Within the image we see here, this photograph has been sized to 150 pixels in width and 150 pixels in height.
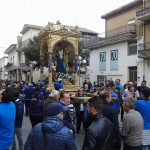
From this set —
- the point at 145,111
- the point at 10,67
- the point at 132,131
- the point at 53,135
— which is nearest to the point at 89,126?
the point at 132,131

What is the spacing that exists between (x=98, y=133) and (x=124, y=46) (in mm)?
22449

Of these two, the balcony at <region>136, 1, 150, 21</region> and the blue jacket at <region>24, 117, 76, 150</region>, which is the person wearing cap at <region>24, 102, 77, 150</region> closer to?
the blue jacket at <region>24, 117, 76, 150</region>

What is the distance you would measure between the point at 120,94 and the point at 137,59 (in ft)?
42.6

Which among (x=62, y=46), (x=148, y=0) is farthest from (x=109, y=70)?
(x=62, y=46)

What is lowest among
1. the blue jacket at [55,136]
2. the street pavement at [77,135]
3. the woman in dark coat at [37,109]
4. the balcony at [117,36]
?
the street pavement at [77,135]

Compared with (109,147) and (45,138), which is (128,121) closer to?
(109,147)

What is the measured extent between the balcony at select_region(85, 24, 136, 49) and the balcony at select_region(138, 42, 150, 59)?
1.49 meters

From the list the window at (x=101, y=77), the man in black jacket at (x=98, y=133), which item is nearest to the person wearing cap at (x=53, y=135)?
the man in black jacket at (x=98, y=133)

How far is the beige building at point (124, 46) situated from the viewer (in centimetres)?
2334

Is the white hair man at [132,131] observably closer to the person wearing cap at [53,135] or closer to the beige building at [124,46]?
the person wearing cap at [53,135]

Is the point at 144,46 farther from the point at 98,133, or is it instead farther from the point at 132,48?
the point at 98,133

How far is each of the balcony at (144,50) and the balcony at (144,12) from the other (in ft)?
6.97

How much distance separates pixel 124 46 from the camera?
25406 mm

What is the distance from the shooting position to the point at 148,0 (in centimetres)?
2334
